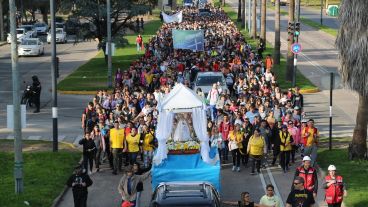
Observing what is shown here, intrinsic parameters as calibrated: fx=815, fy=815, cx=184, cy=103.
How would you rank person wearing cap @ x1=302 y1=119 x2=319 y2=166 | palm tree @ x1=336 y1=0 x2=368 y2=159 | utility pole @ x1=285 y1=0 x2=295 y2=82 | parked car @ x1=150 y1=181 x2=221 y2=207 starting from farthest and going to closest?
utility pole @ x1=285 y1=0 x2=295 y2=82 → person wearing cap @ x1=302 y1=119 x2=319 y2=166 → palm tree @ x1=336 y1=0 x2=368 y2=159 → parked car @ x1=150 y1=181 x2=221 y2=207

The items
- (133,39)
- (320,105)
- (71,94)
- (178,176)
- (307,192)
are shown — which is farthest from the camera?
(133,39)

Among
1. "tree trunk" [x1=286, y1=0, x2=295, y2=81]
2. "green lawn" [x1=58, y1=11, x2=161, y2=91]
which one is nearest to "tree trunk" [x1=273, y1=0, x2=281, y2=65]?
"tree trunk" [x1=286, y1=0, x2=295, y2=81]

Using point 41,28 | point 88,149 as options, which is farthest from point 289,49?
point 41,28

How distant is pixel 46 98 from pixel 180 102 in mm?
19198

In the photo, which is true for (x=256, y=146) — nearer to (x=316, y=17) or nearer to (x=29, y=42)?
(x=29, y=42)

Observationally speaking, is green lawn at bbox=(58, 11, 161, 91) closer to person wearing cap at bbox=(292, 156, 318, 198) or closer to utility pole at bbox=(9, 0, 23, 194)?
utility pole at bbox=(9, 0, 23, 194)

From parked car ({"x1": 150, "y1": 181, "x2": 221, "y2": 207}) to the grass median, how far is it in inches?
207

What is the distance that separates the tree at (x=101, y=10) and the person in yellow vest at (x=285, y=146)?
A: 30.8 metres

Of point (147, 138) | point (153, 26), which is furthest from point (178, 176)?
point (153, 26)

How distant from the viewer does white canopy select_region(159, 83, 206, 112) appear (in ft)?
72.2

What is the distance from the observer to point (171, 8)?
436 ft

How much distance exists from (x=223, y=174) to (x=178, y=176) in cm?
446

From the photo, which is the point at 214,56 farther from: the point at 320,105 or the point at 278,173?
the point at 278,173

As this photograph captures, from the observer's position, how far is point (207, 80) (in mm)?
36875
